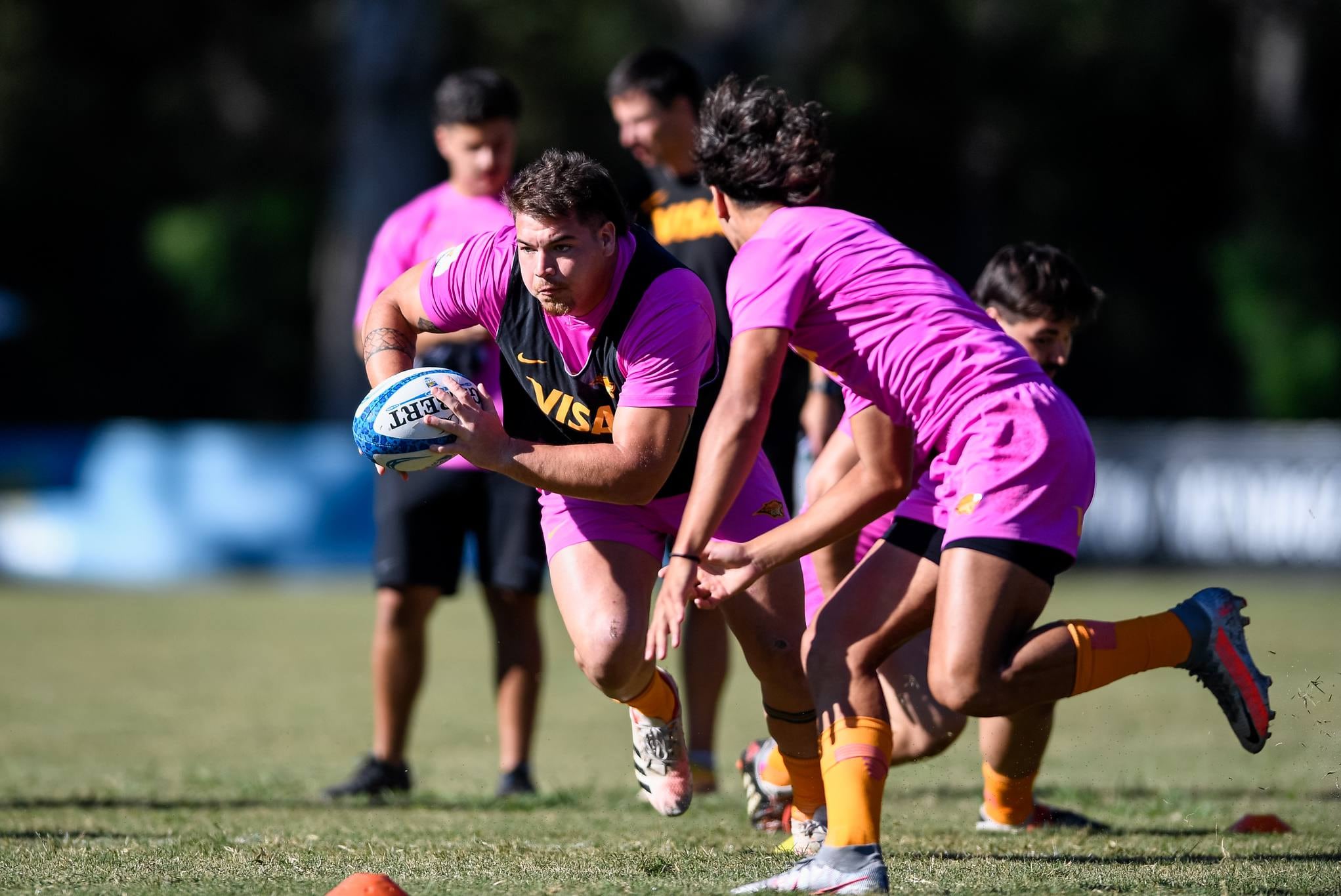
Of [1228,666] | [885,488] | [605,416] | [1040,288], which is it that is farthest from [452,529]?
[1228,666]

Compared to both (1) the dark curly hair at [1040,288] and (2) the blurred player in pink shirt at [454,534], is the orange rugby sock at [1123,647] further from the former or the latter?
(2) the blurred player in pink shirt at [454,534]

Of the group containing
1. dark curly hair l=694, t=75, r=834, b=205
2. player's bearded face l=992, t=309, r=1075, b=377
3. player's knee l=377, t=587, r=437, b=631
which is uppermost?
dark curly hair l=694, t=75, r=834, b=205

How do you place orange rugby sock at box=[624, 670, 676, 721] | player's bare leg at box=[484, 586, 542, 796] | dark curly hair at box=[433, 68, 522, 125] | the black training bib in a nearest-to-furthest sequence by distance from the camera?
the black training bib, orange rugby sock at box=[624, 670, 676, 721], player's bare leg at box=[484, 586, 542, 796], dark curly hair at box=[433, 68, 522, 125]

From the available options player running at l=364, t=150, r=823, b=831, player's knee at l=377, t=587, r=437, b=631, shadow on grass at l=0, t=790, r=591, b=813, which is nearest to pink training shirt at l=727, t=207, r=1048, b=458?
player running at l=364, t=150, r=823, b=831

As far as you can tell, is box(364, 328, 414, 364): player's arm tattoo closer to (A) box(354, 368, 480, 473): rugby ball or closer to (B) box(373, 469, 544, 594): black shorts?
(A) box(354, 368, 480, 473): rugby ball

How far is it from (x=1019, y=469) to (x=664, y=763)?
60.7 inches

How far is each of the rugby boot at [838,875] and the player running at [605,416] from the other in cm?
74

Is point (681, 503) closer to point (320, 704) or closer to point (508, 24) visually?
point (320, 704)

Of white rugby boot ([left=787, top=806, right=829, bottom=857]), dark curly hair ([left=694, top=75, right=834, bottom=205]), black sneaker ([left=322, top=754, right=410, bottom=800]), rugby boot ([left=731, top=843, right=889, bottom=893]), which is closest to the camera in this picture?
rugby boot ([left=731, top=843, right=889, bottom=893])

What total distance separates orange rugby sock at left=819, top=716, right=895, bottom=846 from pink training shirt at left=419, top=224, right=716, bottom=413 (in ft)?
3.36

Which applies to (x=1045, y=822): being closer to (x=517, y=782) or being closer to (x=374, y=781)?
(x=517, y=782)

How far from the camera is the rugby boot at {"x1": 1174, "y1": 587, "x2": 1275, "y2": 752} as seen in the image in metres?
4.41

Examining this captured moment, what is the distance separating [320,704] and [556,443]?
189 inches

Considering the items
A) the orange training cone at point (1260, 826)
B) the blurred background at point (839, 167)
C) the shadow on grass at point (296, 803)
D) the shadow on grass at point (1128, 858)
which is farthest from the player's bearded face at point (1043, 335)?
the blurred background at point (839, 167)
